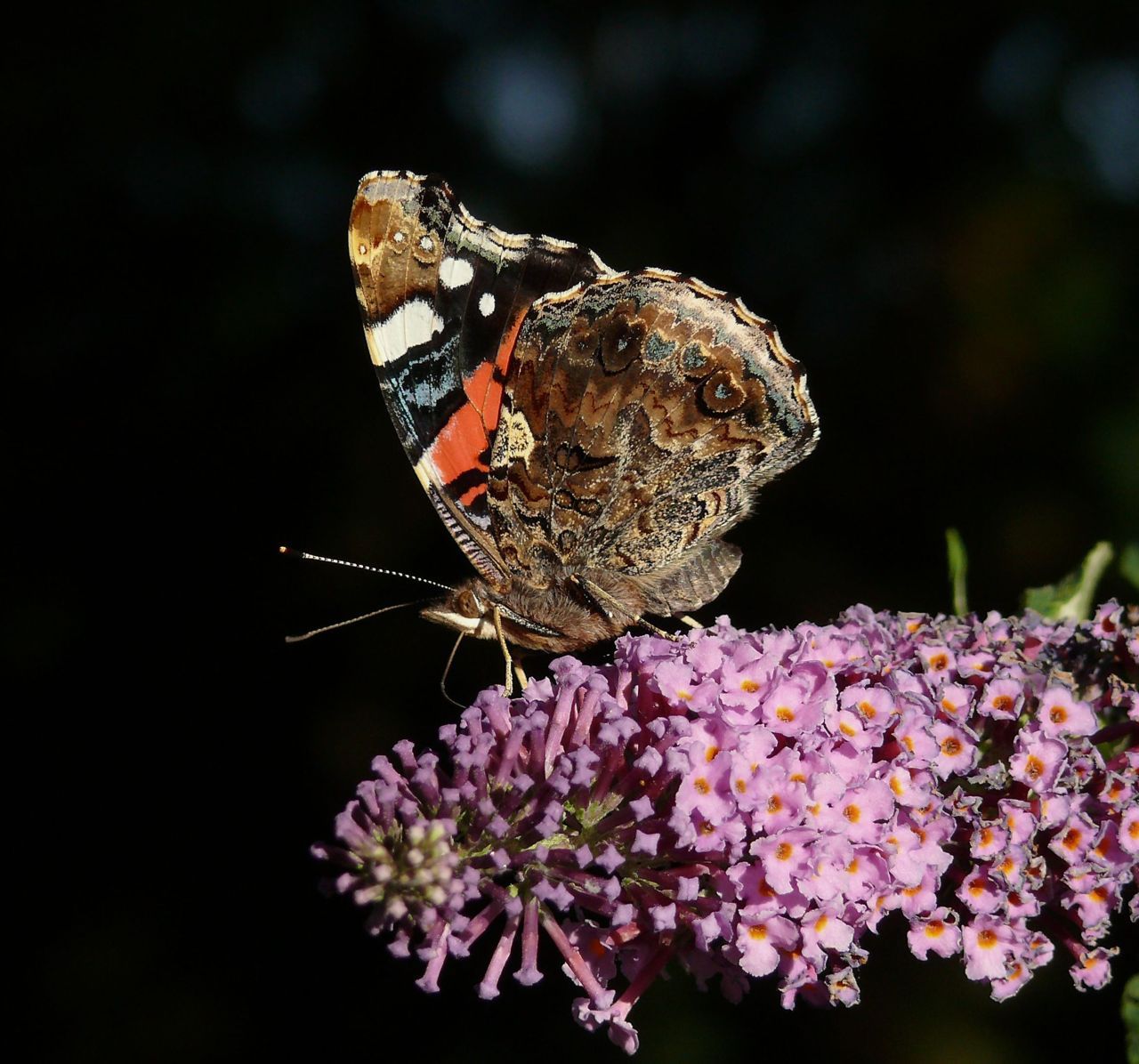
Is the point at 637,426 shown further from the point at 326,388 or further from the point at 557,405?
the point at 326,388

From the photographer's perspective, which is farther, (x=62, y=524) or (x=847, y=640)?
(x=62, y=524)

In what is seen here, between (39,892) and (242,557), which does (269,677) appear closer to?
(242,557)

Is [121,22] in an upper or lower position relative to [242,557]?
upper

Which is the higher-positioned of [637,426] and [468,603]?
[637,426]

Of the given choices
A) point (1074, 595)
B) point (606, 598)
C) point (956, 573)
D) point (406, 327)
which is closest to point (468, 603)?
point (606, 598)

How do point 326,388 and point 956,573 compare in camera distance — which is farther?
point 326,388

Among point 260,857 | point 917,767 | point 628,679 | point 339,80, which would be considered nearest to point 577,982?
point 628,679

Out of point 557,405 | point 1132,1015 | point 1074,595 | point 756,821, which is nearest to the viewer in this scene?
point 756,821

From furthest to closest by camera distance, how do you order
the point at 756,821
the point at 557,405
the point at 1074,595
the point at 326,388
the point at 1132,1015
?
1. the point at 326,388
2. the point at 1074,595
3. the point at 557,405
4. the point at 1132,1015
5. the point at 756,821
